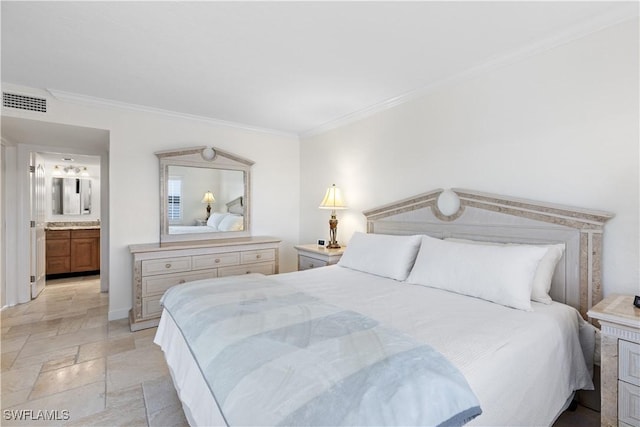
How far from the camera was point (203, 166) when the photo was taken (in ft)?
12.9

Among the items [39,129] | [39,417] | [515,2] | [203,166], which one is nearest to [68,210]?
[39,129]

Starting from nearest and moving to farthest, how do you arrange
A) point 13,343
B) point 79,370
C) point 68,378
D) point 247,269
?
point 68,378 → point 79,370 → point 13,343 → point 247,269

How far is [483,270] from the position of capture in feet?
6.23

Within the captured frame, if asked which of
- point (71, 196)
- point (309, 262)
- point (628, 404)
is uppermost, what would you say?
point (71, 196)

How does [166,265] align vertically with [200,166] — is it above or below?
below

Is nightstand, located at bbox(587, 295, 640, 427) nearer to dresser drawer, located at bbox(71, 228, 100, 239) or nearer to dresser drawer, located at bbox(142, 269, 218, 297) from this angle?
dresser drawer, located at bbox(142, 269, 218, 297)

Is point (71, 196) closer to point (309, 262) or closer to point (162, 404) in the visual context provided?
point (309, 262)

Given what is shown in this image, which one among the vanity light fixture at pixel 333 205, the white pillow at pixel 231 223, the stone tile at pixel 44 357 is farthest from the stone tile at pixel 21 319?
the vanity light fixture at pixel 333 205

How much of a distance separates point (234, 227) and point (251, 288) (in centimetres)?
236

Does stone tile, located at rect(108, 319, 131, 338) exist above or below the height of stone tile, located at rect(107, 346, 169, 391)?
Answer: above

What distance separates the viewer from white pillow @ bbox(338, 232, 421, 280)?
2.45 metres

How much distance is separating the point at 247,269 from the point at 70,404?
2.01m

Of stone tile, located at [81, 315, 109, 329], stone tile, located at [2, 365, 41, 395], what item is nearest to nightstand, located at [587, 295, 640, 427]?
stone tile, located at [2, 365, 41, 395]

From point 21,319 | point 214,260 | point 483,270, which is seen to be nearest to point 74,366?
point 214,260
